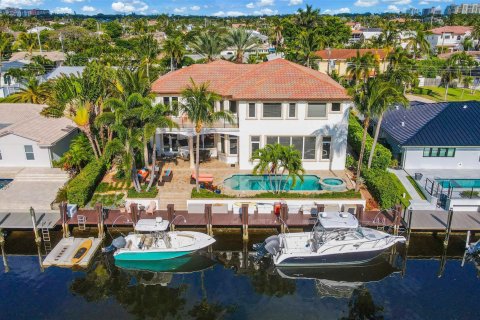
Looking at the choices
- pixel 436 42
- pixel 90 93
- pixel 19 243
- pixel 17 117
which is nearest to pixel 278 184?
pixel 90 93

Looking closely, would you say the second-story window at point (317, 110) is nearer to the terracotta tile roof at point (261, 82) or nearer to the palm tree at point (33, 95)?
the terracotta tile roof at point (261, 82)

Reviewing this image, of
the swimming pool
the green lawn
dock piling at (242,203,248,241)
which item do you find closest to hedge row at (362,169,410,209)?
dock piling at (242,203,248,241)

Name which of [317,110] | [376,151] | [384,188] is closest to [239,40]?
[317,110]

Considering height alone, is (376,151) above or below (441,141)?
below

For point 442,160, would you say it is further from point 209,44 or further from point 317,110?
point 209,44

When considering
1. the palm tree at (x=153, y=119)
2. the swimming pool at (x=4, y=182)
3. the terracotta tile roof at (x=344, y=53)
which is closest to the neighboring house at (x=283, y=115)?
the palm tree at (x=153, y=119)

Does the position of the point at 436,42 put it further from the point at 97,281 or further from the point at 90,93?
the point at 97,281

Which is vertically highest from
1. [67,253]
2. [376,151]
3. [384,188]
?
[376,151]
